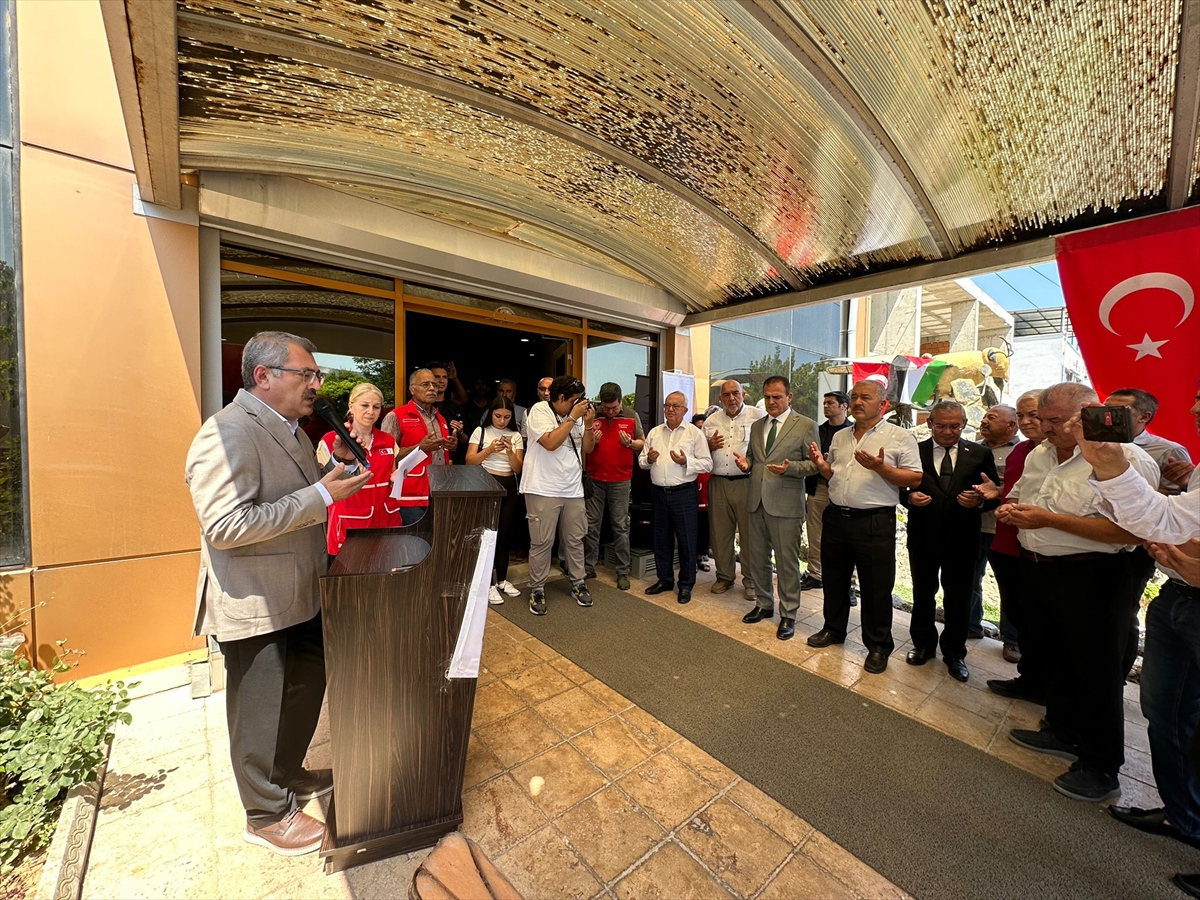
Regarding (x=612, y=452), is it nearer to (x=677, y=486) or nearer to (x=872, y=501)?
(x=677, y=486)

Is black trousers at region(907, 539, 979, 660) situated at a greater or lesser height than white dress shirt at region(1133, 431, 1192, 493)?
lesser

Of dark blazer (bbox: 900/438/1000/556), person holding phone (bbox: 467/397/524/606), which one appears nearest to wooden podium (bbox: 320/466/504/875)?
person holding phone (bbox: 467/397/524/606)

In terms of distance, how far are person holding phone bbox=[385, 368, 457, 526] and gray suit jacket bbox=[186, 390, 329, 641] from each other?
1385 millimetres

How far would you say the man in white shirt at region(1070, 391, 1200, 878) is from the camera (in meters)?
1.59

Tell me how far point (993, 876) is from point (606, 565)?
3708 mm

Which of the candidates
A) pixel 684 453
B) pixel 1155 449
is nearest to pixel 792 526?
pixel 684 453

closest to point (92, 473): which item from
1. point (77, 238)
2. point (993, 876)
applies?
point (77, 238)

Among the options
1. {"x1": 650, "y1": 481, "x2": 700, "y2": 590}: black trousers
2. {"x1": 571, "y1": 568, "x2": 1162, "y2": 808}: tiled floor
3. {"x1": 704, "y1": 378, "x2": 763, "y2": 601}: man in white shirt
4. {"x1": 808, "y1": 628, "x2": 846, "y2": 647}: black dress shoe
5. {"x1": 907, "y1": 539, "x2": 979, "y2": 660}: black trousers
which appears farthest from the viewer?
{"x1": 650, "y1": 481, "x2": 700, "y2": 590}: black trousers

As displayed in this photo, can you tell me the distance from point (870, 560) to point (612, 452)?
230 centimetres

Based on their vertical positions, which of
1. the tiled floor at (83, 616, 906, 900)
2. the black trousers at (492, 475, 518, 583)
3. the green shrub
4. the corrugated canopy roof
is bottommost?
the tiled floor at (83, 616, 906, 900)

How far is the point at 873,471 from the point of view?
9.91 ft

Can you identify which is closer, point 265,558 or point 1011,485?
point 265,558

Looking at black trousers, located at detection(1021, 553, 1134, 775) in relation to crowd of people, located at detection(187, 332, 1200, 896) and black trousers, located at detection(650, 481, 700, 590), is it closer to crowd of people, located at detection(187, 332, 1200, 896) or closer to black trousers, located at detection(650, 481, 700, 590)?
crowd of people, located at detection(187, 332, 1200, 896)

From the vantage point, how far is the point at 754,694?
2.72 meters
